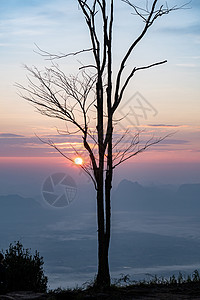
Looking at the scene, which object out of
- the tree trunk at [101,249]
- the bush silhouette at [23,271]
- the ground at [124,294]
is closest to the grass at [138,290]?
the ground at [124,294]

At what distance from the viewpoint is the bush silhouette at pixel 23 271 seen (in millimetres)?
11766

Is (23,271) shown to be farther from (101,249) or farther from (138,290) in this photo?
(138,290)

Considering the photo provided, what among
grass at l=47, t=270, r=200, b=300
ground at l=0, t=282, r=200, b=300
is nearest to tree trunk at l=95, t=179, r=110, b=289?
grass at l=47, t=270, r=200, b=300

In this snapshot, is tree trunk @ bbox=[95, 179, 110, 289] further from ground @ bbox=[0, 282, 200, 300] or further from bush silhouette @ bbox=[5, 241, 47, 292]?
bush silhouette @ bbox=[5, 241, 47, 292]

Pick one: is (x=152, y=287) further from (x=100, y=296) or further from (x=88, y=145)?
(x=88, y=145)

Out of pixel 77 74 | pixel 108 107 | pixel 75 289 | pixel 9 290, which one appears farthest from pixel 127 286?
pixel 77 74

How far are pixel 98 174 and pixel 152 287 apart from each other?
3.25m

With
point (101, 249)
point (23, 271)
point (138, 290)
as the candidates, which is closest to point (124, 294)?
point (138, 290)

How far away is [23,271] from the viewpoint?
38.9ft

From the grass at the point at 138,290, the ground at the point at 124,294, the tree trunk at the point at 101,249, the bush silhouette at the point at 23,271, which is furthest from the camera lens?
the bush silhouette at the point at 23,271

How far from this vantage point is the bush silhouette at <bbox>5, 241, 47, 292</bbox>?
11766mm

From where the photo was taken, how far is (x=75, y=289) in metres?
11.2

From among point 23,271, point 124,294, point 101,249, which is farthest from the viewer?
point 23,271

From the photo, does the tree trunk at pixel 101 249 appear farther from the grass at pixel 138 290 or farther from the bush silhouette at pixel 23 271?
the bush silhouette at pixel 23 271
